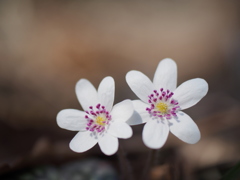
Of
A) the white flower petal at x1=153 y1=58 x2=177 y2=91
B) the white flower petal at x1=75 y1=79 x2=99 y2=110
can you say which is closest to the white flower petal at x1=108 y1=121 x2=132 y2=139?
the white flower petal at x1=75 y1=79 x2=99 y2=110

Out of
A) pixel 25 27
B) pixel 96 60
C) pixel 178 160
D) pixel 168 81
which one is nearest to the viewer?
pixel 168 81

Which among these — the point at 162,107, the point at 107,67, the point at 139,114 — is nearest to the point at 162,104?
the point at 162,107

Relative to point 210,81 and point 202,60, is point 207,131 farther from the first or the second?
point 202,60

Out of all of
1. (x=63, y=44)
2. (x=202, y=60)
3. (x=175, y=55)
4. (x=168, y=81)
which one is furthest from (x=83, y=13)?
(x=168, y=81)

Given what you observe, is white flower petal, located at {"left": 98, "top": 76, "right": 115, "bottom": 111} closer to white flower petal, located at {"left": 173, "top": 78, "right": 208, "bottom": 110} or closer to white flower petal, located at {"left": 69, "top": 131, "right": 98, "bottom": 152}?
white flower petal, located at {"left": 69, "top": 131, "right": 98, "bottom": 152}

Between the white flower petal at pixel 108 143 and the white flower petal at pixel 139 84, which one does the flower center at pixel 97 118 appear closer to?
the white flower petal at pixel 108 143
